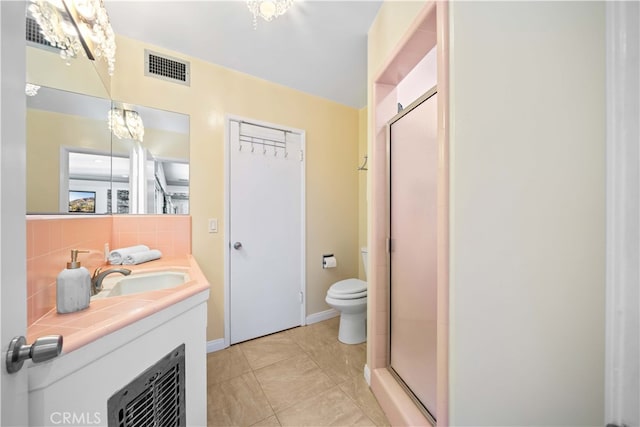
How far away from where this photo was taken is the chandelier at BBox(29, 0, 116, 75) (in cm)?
93

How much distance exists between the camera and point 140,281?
4.09 ft

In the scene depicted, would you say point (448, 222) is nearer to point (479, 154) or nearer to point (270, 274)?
point (479, 154)

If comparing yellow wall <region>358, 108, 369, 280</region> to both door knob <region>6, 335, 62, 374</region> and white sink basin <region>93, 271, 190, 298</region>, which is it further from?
door knob <region>6, 335, 62, 374</region>

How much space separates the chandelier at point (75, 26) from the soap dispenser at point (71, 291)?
97cm

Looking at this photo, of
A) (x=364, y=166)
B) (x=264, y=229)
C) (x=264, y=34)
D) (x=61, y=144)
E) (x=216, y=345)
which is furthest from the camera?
(x=364, y=166)

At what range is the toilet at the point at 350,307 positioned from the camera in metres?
1.90

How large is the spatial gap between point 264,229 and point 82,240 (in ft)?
3.90

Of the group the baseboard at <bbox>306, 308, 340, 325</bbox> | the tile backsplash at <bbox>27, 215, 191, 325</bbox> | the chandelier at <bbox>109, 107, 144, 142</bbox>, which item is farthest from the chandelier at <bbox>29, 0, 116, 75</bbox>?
the baseboard at <bbox>306, 308, 340, 325</bbox>

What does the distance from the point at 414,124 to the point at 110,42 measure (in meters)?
1.93

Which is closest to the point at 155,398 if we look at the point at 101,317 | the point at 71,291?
the point at 101,317

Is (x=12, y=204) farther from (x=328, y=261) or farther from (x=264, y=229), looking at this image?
(x=328, y=261)

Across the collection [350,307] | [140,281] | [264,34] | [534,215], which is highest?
[264,34]

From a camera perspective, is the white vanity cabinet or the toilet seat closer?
the white vanity cabinet

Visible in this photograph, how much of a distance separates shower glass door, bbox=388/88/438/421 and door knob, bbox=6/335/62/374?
1.20m
